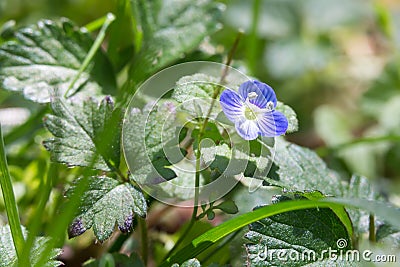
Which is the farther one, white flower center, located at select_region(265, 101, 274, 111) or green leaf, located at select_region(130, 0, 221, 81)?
green leaf, located at select_region(130, 0, 221, 81)

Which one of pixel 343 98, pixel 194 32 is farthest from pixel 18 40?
pixel 343 98

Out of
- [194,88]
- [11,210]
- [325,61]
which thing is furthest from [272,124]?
[325,61]

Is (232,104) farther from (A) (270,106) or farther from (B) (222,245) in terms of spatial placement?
(B) (222,245)

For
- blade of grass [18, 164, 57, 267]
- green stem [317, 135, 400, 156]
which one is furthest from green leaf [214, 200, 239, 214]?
green stem [317, 135, 400, 156]

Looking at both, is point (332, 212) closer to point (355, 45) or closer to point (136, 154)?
point (136, 154)

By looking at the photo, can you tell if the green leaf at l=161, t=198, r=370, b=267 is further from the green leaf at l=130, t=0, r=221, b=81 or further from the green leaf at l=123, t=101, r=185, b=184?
the green leaf at l=130, t=0, r=221, b=81

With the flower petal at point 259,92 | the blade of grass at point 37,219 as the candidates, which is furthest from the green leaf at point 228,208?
the blade of grass at point 37,219
